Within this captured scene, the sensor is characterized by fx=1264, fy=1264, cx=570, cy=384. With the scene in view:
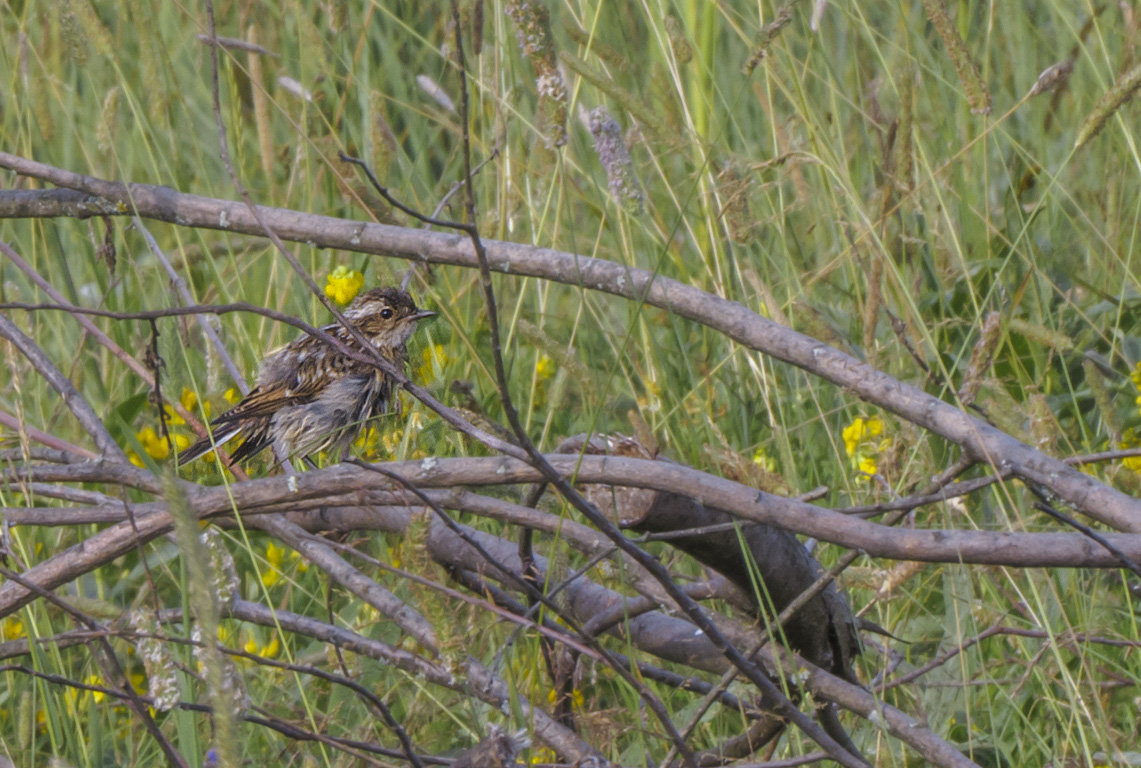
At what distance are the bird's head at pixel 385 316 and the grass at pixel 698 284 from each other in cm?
14

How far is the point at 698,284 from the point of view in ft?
13.6

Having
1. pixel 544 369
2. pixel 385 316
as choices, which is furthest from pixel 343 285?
pixel 544 369

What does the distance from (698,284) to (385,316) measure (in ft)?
3.40

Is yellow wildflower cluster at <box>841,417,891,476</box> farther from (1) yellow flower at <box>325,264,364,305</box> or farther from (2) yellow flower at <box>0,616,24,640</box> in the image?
(2) yellow flower at <box>0,616,24,640</box>

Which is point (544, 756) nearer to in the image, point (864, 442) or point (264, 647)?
point (264, 647)

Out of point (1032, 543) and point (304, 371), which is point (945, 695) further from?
point (304, 371)

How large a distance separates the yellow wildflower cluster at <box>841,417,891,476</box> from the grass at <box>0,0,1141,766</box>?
0.14ft

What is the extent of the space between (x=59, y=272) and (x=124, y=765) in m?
2.39

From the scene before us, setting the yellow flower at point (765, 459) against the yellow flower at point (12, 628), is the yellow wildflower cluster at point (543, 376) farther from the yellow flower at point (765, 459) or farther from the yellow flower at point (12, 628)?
the yellow flower at point (12, 628)

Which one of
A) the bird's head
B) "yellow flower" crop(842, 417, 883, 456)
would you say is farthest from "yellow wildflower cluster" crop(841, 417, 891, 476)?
the bird's head

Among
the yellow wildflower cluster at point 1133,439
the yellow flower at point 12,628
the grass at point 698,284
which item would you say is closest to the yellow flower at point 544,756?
the grass at point 698,284

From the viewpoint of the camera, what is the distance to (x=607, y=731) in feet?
7.40

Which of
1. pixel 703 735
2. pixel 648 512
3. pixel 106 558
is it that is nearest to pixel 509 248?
pixel 648 512

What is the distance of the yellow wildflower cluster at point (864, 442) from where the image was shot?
3.38 m
